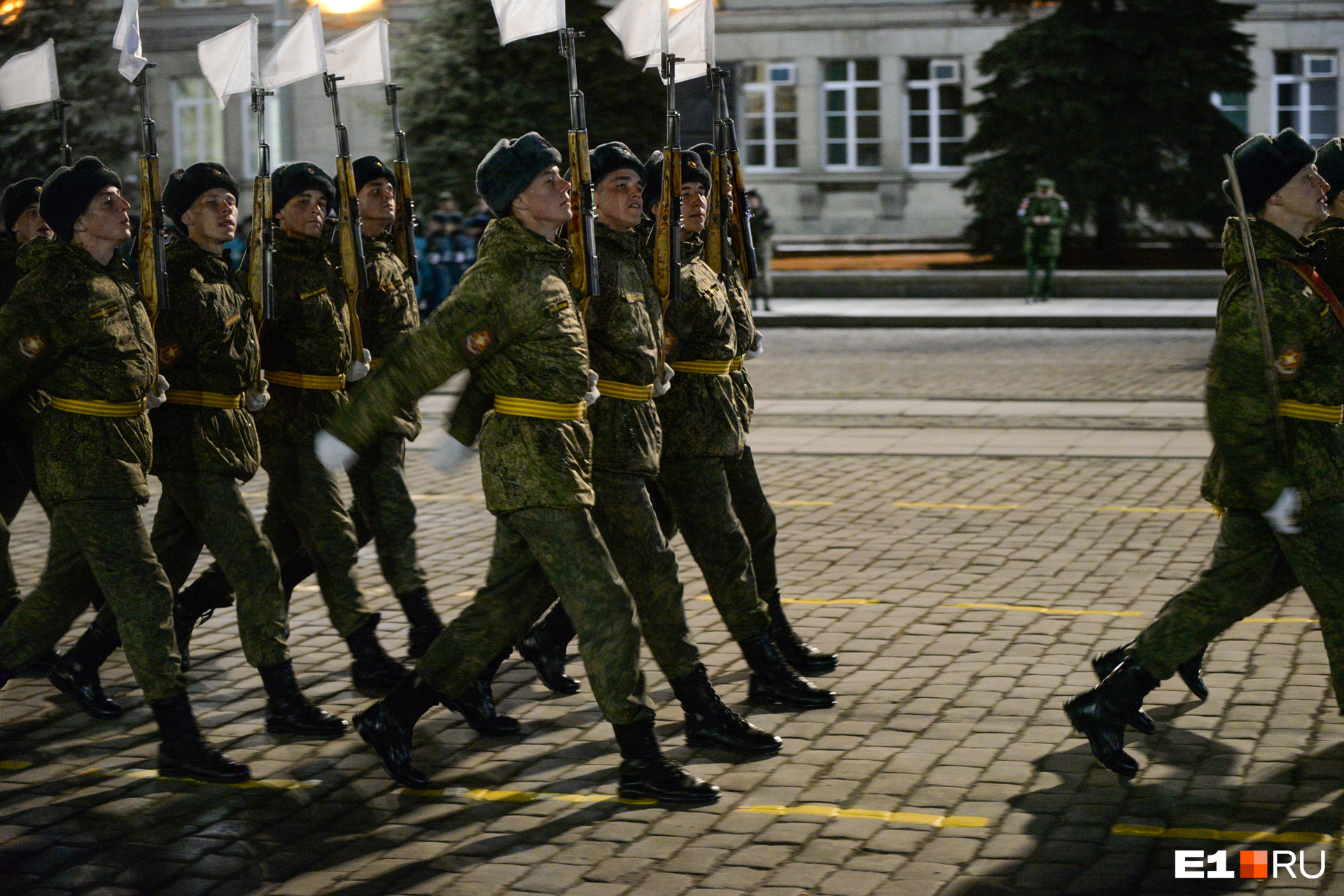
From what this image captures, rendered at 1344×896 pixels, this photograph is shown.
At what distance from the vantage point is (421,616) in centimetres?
696

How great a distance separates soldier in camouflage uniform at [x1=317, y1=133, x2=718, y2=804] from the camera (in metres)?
5.12

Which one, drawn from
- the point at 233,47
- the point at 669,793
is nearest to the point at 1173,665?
the point at 669,793

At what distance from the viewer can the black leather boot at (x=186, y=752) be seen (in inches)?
219

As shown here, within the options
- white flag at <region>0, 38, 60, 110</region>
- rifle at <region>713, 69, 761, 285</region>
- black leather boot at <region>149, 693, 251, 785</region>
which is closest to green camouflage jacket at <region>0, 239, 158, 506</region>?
black leather boot at <region>149, 693, 251, 785</region>

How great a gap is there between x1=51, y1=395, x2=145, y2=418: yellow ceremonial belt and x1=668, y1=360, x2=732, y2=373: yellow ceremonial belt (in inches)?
70.7

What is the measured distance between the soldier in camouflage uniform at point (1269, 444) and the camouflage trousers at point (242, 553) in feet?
8.83

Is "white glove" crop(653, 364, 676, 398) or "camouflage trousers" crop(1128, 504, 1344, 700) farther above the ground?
"white glove" crop(653, 364, 676, 398)

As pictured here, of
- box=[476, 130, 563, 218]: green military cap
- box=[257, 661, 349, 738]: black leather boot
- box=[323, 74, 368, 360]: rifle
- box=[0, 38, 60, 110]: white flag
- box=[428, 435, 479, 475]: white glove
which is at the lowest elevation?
box=[257, 661, 349, 738]: black leather boot

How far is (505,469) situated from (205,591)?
2.24m

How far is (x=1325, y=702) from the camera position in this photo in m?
6.03

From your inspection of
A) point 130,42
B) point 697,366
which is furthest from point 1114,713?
point 130,42

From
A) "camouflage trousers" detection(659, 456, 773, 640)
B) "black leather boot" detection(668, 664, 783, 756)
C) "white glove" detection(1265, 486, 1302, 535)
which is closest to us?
"white glove" detection(1265, 486, 1302, 535)

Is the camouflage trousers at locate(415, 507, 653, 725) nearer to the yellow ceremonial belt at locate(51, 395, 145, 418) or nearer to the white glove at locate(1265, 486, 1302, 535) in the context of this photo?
the yellow ceremonial belt at locate(51, 395, 145, 418)

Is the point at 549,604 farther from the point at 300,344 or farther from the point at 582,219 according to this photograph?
the point at 300,344
